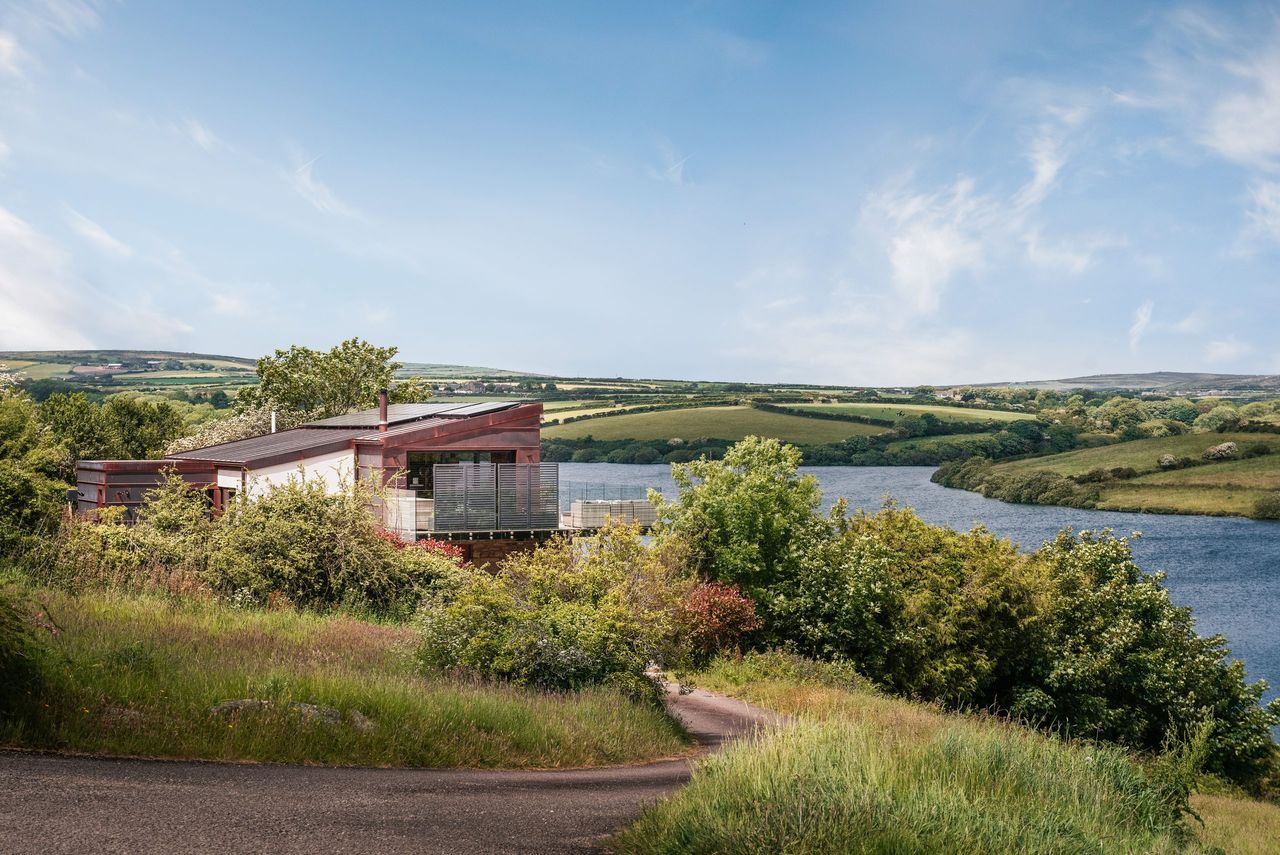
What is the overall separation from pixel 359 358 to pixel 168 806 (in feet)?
165

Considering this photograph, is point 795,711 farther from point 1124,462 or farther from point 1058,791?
point 1124,462

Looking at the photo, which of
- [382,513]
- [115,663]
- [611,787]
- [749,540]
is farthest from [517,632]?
[382,513]

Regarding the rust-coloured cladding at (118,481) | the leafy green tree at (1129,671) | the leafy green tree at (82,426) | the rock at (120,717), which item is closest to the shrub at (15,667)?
the rock at (120,717)

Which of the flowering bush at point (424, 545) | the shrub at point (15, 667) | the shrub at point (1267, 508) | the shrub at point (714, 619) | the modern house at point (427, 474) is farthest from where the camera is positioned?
the shrub at point (1267, 508)

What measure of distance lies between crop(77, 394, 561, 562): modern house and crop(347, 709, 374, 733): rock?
2008 cm

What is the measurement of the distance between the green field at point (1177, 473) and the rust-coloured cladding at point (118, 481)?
91.3m

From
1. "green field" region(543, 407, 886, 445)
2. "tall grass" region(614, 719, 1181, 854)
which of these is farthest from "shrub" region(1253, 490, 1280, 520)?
"tall grass" region(614, 719, 1181, 854)

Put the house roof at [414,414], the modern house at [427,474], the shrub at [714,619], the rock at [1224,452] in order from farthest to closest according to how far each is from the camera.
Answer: the rock at [1224,452] → the house roof at [414,414] → the modern house at [427,474] → the shrub at [714,619]

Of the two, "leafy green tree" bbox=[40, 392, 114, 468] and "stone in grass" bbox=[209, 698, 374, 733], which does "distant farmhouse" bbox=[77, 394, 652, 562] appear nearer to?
"leafy green tree" bbox=[40, 392, 114, 468]

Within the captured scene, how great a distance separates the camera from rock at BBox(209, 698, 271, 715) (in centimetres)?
879

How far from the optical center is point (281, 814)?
6.79 m

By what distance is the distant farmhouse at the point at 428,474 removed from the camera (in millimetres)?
29875

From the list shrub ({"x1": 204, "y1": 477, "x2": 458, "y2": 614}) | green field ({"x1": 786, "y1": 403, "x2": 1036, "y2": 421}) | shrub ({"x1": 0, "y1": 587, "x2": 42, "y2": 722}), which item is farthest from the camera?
green field ({"x1": 786, "y1": 403, "x2": 1036, "y2": 421})

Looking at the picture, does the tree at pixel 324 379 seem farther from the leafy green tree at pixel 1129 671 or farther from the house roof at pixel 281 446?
the leafy green tree at pixel 1129 671
